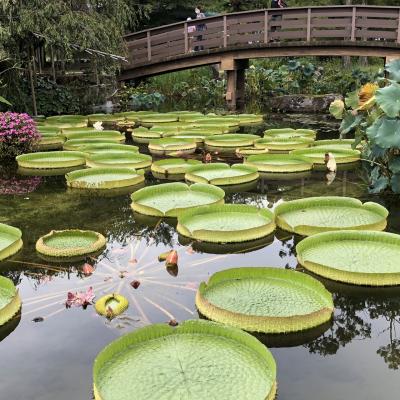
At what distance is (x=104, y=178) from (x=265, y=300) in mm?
3478

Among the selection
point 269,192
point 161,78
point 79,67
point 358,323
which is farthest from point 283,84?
point 358,323

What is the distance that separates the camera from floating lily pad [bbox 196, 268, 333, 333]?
306cm

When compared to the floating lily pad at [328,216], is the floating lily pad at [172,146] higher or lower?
higher

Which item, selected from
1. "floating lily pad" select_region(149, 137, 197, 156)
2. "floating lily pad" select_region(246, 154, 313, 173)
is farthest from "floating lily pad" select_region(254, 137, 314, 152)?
"floating lily pad" select_region(149, 137, 197, 156)

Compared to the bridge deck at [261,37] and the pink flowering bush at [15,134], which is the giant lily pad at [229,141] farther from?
the bridge deck at [261,37]

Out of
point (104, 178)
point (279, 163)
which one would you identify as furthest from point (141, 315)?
point (279, 163)

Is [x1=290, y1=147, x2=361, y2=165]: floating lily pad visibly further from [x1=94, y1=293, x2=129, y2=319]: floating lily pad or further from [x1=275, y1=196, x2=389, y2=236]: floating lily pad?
[x1=94, y1=293, x2=129, y2=319]: floating lily pad

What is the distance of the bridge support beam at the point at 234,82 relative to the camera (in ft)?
52.3

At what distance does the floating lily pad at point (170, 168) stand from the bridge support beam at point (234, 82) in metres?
9.10

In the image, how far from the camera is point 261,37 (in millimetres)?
15477

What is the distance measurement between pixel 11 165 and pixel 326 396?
20.8 ft

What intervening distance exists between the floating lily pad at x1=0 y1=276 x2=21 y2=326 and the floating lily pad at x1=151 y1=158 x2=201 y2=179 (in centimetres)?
363

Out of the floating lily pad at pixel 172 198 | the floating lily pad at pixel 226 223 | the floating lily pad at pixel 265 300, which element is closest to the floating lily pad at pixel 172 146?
the floating lily pad at pixel 172 198

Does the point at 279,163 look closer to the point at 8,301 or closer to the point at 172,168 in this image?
the point at 172,168
